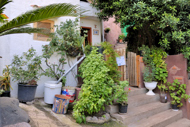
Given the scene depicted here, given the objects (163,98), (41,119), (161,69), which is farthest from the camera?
(161,69)

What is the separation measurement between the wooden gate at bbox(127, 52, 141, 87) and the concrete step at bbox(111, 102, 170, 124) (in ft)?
3.50

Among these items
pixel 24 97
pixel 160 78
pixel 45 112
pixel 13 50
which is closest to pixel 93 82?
pixel 45 112

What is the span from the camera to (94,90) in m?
3.63

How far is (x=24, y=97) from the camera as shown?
414cm

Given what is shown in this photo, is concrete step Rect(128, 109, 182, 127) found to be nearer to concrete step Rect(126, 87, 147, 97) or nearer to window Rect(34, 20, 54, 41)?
concrete step Rect(126, 87, 147, 97)

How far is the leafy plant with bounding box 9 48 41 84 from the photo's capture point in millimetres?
4156

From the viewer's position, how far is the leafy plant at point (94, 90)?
3.57 meters

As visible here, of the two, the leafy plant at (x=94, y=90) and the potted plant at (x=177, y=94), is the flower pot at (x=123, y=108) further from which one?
the potted plant at (x=177, y=94)

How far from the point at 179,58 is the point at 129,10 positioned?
247cm

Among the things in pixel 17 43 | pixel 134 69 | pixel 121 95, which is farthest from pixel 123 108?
pixel 17 43

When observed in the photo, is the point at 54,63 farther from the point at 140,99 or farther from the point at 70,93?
the point at 140,99

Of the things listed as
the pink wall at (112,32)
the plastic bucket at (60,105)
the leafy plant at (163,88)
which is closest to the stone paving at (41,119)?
the plastic bucket at (60,105)

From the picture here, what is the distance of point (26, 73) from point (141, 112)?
11.3 ft

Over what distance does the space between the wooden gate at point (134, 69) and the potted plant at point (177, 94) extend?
3.88 feet
